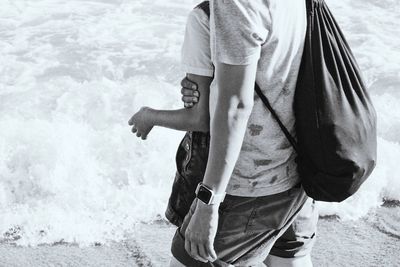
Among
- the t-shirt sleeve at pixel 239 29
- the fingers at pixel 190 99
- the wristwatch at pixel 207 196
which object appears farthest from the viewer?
the fingers at pixel 190 99

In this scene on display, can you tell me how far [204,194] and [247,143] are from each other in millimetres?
208

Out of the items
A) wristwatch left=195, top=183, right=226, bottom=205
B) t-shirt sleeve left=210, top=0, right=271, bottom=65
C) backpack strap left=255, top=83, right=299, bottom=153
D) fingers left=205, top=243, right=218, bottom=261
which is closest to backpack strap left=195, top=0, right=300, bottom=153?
backpack strap left=255, top=83, right=299, bottom=153

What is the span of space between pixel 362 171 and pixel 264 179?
289mm

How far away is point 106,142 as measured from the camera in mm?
4691

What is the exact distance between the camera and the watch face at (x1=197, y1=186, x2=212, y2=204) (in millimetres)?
1728

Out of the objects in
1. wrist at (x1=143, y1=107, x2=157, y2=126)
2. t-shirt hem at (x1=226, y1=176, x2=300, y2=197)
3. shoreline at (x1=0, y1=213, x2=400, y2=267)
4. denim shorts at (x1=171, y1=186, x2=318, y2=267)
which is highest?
wrist at (x1=143, y1=107, x2=157, y2=126)

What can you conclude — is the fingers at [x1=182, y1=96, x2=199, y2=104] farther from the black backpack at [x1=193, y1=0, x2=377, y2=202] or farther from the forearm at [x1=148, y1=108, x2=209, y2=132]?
the black backpack at [x1=193, y1=0, x2=377, y2=202]

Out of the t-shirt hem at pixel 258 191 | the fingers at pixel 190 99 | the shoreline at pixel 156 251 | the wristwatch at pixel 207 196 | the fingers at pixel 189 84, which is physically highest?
the fingers at pixel 189 84

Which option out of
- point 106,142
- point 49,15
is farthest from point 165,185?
point 49,15

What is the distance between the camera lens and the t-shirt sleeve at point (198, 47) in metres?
1.74

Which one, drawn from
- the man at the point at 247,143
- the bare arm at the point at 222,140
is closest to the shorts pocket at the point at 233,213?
the man at the point at 247,143

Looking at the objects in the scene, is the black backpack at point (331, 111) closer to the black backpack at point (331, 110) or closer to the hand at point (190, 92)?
the black backpack at point (331, 110)

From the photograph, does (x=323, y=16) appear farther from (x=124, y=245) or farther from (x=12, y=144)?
(x=12, y=144)

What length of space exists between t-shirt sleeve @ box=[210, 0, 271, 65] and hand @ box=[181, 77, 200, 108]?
23 cm
